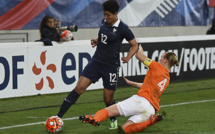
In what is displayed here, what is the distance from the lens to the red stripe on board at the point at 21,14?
43.7 feet

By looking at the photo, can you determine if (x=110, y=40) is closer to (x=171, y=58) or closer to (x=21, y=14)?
(x=171, y=58)

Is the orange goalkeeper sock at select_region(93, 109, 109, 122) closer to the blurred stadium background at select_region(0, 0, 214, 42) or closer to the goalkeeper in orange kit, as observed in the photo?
the goalkeeper in orange kit

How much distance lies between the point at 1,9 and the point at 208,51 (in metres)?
6.27

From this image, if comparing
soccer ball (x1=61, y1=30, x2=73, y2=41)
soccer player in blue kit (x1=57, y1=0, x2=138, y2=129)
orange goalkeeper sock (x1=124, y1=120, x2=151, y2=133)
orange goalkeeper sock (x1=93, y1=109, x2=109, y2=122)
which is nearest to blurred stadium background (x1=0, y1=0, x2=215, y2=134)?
soccer ball (x1=61, y1=30, x2=73, y2=41)

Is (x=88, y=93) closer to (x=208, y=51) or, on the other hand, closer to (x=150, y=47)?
(x=150, y=47)

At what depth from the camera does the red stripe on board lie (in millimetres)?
13316

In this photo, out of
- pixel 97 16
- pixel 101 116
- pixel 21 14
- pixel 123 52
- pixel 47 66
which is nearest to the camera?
pixel 101 116

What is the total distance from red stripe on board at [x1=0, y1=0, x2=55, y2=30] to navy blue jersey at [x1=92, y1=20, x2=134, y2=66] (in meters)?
6.26

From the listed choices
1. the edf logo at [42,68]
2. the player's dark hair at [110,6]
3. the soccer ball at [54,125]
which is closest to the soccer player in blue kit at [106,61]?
the player's dark hair at [110,6]

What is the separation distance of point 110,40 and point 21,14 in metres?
6.65

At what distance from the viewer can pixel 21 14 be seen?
13.6m

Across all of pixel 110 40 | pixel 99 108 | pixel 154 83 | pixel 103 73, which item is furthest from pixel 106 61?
pixel 99 108

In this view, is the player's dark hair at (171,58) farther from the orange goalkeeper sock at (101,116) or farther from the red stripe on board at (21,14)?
the red stripe on board at (21,14)

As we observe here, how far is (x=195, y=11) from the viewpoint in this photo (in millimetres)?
18859
